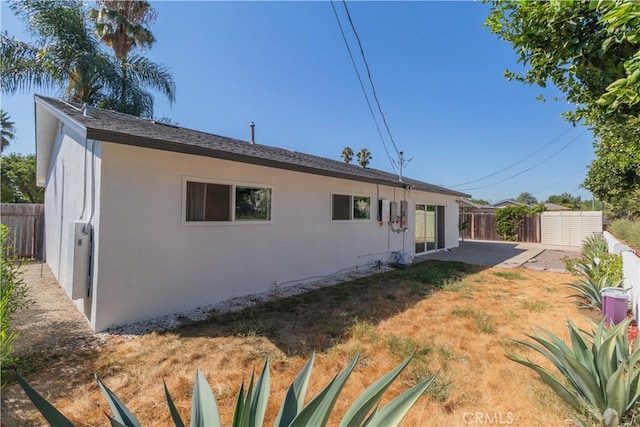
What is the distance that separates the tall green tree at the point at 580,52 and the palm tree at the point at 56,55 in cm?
1529

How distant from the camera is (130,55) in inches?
564

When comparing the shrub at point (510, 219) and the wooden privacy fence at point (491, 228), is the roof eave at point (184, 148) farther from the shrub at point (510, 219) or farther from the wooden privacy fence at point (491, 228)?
the wooden privacy fence at point (491, 228)

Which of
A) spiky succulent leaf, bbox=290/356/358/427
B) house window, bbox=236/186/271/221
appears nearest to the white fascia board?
house window, bbox=236/186/271/221

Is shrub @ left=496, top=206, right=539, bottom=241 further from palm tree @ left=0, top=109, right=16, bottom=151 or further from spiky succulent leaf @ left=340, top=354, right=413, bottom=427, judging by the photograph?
palm tree @ left=0, top=109, right=16, bottom=151

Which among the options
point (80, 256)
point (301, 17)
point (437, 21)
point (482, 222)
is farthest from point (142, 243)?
point (482, 222)

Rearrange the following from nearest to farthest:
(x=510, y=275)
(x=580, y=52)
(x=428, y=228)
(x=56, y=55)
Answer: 1. (x=580, y=52)
2. (x=510, y=275)
3. (x=56, y=55)
4. (x=428, y=228)

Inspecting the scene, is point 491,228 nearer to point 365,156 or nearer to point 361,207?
point 361,207

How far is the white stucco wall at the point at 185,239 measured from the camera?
451 cm

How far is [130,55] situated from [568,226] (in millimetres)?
26851

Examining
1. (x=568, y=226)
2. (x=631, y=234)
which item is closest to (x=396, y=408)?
(x=631, y=234)

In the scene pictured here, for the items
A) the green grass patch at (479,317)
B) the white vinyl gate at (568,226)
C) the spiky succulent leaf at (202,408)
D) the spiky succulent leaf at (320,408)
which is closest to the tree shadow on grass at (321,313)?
the green grass patch at (479,317)

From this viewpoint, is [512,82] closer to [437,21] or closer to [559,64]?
[559,64]

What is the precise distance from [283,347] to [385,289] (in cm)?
389

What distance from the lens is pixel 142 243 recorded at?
4805 mm
